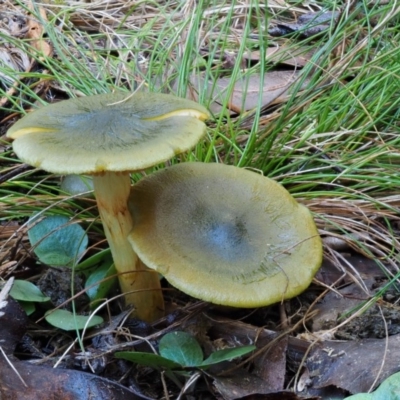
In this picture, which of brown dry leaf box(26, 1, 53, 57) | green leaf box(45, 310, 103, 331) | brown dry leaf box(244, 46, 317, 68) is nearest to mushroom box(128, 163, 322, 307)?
green leaf box(45, 310, 103, 331)

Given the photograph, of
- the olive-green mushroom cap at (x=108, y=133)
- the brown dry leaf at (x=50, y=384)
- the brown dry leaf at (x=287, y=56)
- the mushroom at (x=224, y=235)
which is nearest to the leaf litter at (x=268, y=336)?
the brown dry leaf at (x=50, y=384)

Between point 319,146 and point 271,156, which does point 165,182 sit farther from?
point 319,146

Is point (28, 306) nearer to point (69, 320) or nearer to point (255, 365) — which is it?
point (69, 320)

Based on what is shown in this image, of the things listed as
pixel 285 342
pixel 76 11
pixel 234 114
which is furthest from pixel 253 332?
pixel 76 11

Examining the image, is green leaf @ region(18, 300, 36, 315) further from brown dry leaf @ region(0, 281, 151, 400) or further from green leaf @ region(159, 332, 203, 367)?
green leaf @ region(159, 332, 203, 367)

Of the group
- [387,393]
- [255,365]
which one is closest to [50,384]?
[255,365]

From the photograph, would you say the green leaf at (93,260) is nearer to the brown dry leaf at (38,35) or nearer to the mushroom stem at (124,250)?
the mushroom stem at (124,250)
